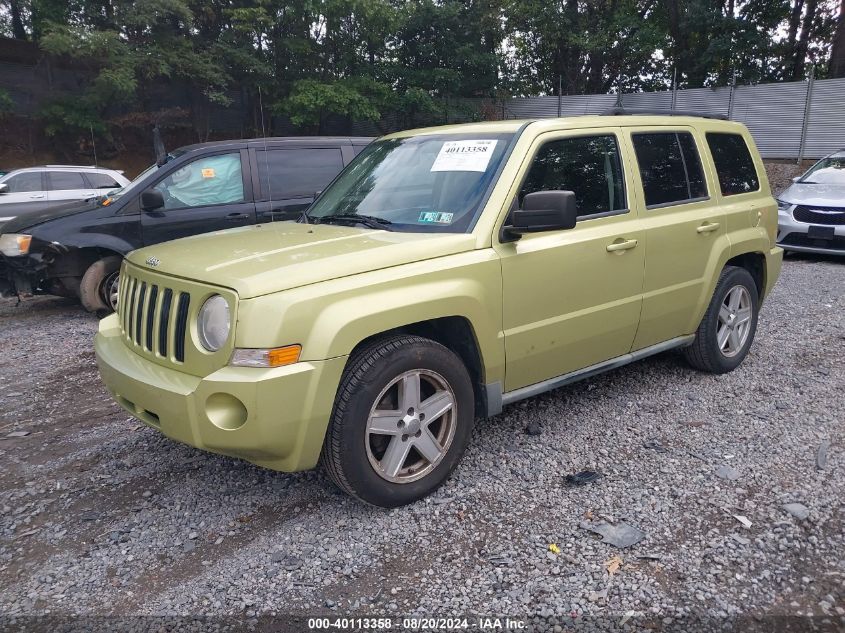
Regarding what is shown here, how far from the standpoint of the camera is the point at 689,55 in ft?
82.1

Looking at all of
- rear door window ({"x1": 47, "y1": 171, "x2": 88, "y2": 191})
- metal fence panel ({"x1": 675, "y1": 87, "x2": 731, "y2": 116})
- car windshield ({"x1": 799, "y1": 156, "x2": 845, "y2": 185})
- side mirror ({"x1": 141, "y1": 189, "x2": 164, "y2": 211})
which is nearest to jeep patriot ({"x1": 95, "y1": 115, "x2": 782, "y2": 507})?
side mirror ({"x1": 141, "y1": 189, "x2": 164, "y2": 211})

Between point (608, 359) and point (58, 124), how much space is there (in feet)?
73.6

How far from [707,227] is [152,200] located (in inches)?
209

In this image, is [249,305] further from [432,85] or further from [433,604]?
[432,85]

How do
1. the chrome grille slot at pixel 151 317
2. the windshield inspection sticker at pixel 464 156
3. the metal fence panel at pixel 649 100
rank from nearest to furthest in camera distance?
the chrome grille slot at pixel 151 317, the windshield inspection sticker at pixel 464 156, the metal fence panel at pixel 649 100

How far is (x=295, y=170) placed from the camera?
732 centimetres

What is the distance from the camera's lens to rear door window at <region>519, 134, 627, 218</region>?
3.64 metres

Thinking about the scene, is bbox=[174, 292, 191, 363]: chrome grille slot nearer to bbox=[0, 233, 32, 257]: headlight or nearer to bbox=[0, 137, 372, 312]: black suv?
bbox=[0, 137, 372, 312]: black suv

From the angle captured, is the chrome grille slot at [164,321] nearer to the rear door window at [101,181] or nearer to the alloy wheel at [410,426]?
the alloy wheel at [410,426]

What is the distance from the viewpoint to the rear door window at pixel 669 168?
420 centimetres

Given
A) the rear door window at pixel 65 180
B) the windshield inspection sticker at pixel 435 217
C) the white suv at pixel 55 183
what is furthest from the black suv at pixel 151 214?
the rear door window at pixel 65 180

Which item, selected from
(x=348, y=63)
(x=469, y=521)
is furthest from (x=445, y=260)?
(x=348, y=63)

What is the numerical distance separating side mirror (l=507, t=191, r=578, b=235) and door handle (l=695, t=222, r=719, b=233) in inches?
63.2

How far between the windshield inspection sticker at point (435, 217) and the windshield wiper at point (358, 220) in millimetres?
203
